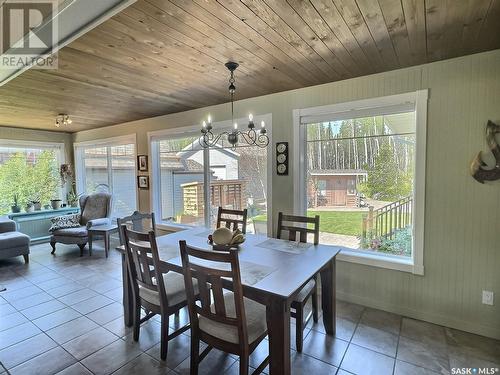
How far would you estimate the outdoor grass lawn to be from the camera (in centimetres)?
316

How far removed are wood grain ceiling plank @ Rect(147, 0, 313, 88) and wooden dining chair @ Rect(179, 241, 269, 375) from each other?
4.61 feet

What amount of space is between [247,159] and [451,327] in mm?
2891

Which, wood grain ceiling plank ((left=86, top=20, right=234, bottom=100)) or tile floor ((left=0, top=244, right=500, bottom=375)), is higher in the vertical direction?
wood grain ceiling plank ((left=86, top=20, right=234, bottom=100))

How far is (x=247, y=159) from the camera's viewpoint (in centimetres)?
391

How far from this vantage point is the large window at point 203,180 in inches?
151

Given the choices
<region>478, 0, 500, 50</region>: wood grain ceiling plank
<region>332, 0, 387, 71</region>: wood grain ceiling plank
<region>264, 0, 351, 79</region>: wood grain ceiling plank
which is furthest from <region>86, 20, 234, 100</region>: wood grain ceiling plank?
<region>478, 0, 500, 50</region>: wood grain ceiling plank

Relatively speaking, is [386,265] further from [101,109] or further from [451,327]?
[101,109]

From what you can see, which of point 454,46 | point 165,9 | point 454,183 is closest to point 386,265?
point 454,183

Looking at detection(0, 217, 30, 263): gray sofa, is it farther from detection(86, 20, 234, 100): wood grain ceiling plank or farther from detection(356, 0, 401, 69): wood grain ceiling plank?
detection(356, 0, 401, 69): wood grain ceiling plank

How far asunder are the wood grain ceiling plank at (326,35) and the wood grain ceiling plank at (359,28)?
130mm

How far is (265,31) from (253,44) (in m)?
0.21

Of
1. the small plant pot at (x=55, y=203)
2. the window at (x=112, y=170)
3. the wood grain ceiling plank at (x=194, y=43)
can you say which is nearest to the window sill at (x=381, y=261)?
the wood grain ceiling plank at (x=194, y=43)

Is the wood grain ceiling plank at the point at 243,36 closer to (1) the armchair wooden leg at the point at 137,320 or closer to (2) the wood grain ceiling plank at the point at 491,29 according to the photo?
(2) the wood grain ceiling plank at the point at 491,29

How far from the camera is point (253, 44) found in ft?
6.89
